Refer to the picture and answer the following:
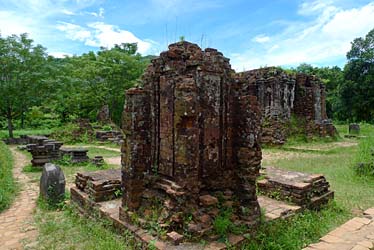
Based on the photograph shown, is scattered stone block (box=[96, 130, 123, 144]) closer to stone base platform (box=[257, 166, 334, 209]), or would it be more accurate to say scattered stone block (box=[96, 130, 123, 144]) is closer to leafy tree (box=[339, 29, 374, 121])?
stone base platform (box=[257, 166, 334, 209])

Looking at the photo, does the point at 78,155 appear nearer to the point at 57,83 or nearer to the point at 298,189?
the point at 298,189

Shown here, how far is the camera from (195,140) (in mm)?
3639

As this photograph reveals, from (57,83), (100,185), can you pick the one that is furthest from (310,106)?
(57,83)

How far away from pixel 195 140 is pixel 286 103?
13.9 metres

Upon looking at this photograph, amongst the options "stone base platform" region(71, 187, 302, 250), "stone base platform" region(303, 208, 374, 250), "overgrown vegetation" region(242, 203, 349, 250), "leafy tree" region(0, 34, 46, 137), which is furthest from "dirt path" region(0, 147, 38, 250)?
"leafy tree" region(0, 34, 46, 137)

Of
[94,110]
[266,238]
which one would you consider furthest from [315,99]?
[94,110]

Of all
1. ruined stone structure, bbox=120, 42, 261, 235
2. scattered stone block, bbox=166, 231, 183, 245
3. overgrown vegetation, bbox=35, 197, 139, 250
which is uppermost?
ruined stone structure, bbox=120, 42, 261, 235

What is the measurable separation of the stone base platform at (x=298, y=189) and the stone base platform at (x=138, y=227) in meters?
0.23

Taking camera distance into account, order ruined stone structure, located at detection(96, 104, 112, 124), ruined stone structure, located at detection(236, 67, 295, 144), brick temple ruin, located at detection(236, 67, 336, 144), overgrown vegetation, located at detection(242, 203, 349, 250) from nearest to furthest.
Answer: overgrown vegetation, located at detection(242, 203, 349, 250) < ruined stone structure, located at detection(236, 67, 295, 144) < brick temple ruin, located at detection(236, 67, 336, 144) < ruined stone structure, located at detection(96, 104, 112, 124)

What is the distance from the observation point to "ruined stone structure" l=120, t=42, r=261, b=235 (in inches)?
147

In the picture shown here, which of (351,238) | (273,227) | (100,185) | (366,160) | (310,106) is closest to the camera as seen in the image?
(351,238)

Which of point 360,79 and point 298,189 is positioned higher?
point 360,79

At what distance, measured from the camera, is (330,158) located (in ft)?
36.5

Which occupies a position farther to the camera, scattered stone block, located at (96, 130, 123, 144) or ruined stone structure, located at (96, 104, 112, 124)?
ruined stone structure, located at (96, 104, 112, 124)
